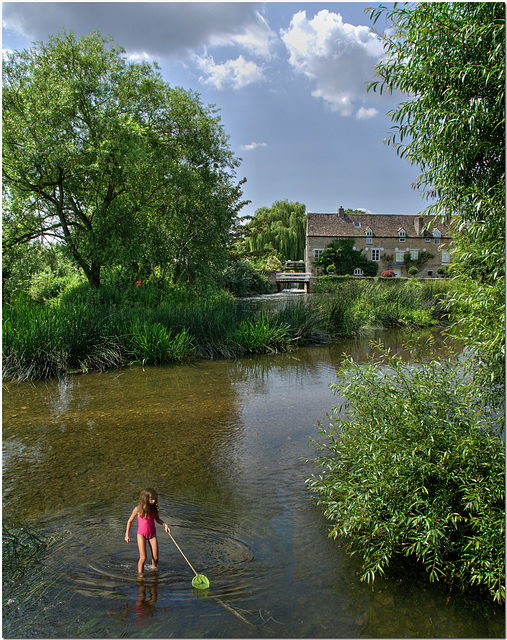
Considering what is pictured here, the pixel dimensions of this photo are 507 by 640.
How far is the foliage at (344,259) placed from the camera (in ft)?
155

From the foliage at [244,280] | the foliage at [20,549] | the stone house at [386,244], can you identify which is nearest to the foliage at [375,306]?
the foliage at [20,549]

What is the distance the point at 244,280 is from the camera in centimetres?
3528

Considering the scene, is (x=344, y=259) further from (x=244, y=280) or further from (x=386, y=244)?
(x=244, y=280)

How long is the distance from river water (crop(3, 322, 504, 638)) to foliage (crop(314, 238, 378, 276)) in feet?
135

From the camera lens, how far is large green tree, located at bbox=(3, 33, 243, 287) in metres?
14.9

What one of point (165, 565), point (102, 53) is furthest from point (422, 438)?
point (102, 53)

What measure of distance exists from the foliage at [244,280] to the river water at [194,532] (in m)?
25.8

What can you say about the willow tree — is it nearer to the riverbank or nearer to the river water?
the riverbank

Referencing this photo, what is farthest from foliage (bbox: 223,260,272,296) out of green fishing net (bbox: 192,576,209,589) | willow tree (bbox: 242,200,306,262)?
green fishing net (bbox: 192,576,209,589)

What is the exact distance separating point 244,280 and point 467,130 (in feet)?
106

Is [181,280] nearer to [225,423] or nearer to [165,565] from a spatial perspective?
[225,423]

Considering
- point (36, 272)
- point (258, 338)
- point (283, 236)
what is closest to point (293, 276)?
point (283, 236)

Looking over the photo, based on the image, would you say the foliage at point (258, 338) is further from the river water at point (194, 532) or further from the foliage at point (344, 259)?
the foliage at point (344, 259)

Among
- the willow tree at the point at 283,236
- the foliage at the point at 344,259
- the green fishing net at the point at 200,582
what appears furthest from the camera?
the willow tree at the point at 283,236
